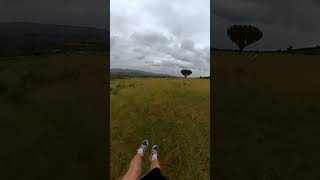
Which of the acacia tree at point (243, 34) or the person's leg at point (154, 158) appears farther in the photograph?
the acacia tree at point (243, 34)

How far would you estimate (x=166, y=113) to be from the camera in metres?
7.72

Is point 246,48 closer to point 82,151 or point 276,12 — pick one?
point 276,12

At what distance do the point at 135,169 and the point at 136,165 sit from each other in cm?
13

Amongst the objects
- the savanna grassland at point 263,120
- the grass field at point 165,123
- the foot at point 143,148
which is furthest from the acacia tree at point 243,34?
the foot at point 143,148

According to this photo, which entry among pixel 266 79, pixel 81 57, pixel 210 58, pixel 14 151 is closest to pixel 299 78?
pixel 266 79

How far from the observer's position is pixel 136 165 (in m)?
5.74

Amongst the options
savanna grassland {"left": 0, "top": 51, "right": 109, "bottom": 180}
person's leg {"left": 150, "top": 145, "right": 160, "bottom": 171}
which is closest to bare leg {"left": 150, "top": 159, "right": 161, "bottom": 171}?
person's leg {"left": 150, "top": 145, "right": 160, "bottom": 171}

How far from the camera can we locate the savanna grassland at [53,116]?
619 centimetres

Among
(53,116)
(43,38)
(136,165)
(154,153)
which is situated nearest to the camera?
(136,165)

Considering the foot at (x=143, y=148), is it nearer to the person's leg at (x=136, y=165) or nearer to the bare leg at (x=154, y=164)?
the person's leg at (x=136, y=165)

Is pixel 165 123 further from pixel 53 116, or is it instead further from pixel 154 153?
pixel 53 116

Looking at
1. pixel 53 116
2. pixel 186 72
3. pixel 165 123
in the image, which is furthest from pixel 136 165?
pixel 186 72

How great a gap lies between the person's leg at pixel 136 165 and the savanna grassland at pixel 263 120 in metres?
1.39

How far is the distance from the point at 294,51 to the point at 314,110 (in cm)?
360
